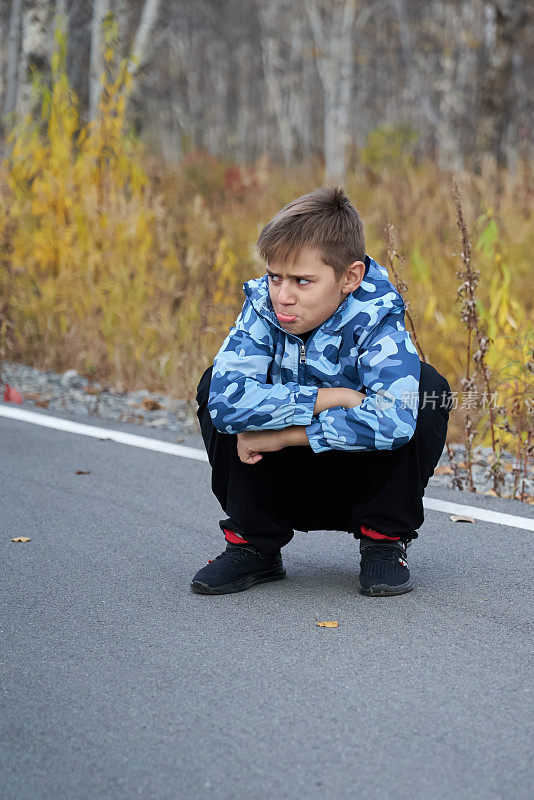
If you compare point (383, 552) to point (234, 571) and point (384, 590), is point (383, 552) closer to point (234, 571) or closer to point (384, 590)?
point (384, 590)

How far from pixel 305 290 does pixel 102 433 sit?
271cm

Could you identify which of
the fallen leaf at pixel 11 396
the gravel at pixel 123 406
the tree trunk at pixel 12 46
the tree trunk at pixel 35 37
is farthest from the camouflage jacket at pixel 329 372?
the tree trunk at pixel 12 46

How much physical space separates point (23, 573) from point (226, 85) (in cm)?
3884

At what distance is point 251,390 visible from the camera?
303 cm

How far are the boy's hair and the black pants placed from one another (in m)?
0.41

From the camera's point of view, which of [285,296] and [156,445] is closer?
[285,296]

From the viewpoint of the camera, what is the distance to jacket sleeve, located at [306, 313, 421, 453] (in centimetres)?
296

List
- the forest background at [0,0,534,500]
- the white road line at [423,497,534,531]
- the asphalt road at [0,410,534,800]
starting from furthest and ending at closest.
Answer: the forest background at [0,0,534,500], the white road line at [423,497,534,531], the asphalt road at [0,410,534,800]

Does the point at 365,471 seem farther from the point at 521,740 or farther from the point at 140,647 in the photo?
the point at 521,740

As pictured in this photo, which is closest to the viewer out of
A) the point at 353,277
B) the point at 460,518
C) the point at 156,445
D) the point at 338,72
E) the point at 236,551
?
the point at 353,277

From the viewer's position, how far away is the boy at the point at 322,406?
301 centimetres

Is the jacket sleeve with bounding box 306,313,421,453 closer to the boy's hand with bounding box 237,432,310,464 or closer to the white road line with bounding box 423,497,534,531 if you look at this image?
the boy's hand with bounding box 237,432,310,464

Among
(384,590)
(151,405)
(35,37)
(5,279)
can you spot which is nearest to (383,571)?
(384,590)

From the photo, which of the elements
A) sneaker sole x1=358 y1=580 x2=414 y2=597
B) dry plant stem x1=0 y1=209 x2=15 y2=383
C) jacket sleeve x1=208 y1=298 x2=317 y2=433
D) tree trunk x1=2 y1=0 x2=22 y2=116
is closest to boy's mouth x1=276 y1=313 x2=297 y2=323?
jacket sleeve x1=208 y1=298 x2=317 y2=433
